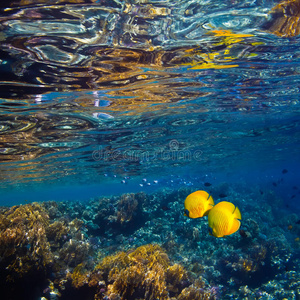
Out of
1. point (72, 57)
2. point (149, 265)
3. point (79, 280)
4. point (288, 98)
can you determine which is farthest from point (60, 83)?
point (288, 98)

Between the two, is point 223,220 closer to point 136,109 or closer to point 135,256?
point 135,256

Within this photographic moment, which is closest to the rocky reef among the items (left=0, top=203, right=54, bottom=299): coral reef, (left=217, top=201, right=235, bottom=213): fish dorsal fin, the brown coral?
(left=0, top=203, right=54, bottom=299): coral reef

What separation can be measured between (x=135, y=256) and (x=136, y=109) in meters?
8.16

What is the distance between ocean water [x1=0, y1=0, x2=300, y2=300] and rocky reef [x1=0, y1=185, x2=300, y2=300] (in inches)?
2.2

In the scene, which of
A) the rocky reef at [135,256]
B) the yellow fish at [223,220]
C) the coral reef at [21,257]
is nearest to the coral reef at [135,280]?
the rocky reef at [135,256]

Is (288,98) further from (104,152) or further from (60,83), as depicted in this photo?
(104,152)

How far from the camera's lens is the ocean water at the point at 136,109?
20.5 feet

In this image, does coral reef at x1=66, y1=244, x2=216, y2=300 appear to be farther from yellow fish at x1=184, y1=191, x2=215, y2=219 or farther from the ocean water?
yellow fish at x1=184, y1=191, x2=215, y2=219

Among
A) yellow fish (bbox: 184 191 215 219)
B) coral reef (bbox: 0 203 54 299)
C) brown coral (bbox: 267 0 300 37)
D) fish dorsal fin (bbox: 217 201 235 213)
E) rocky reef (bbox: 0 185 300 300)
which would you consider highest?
brown coral (bbox: 267 0 300 37)

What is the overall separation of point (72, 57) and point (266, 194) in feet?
121

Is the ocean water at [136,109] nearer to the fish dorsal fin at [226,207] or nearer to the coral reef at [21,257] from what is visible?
the coral reef at [21,257]

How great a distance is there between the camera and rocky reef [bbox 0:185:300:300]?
638cm

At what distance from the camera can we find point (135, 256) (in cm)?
795

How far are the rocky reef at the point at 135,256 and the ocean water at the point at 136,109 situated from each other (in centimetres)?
6
